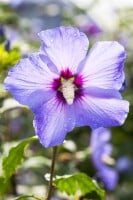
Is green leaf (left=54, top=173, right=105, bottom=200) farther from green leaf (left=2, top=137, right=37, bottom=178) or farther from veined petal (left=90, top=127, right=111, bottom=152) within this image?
veined petal (left=90, top=127, right=111, bottom=152)

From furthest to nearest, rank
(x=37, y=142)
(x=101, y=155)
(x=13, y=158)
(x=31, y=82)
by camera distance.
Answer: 1. (x=37, y=142)
2. (x=101, y=155)
3. (x=13, y=158)
4. (x=31, y=82)

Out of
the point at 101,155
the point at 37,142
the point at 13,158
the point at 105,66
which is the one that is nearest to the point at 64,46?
the point at 105,66

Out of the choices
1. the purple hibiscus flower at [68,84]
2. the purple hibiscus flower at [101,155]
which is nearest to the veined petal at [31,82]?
the purple hibiscus flower at [68,84]

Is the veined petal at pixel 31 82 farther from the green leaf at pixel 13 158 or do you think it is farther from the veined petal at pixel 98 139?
the veined petal at pixel 98 139

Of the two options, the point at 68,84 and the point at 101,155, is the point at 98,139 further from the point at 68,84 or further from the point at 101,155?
the point at 68,84

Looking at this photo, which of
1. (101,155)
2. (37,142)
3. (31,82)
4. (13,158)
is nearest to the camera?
(31,82)

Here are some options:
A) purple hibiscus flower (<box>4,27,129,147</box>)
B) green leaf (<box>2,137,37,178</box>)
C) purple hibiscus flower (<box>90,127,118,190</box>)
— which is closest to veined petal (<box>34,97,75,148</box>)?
purple hibiscus flower (<box>4,27,129,147</box>)

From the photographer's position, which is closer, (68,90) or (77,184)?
(68,90)
